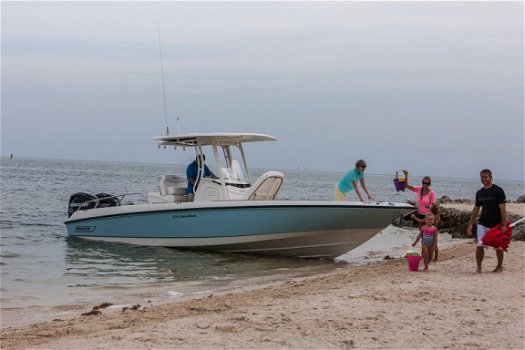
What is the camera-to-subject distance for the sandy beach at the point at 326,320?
543 cm

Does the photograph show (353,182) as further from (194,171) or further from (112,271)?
(112,271)

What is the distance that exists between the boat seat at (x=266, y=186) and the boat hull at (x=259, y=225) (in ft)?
1.76

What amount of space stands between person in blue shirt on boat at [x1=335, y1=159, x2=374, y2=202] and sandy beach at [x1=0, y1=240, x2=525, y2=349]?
3639 millimetres

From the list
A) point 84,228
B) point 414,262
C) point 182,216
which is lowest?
point 414,262

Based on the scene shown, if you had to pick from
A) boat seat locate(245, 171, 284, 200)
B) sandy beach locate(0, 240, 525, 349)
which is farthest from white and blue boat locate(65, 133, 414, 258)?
sandy beach locate(0, 240, 525, 349)

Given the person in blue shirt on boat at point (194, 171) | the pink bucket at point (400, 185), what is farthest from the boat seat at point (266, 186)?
the pink bucket at point (400, 185)

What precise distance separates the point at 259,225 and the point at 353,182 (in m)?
2.02

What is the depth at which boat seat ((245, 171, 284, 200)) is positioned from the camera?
13.1 m

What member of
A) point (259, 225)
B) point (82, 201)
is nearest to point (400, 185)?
point (259, 225)

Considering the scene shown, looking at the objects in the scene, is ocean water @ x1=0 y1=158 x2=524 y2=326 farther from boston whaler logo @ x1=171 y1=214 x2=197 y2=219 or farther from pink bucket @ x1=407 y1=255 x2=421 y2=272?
pink bucket @ x1=407 y1=255 x2=421 y2=272

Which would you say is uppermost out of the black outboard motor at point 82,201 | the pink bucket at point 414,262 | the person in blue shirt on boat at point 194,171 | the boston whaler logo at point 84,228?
the person in blue shirt on boat at point 194,171

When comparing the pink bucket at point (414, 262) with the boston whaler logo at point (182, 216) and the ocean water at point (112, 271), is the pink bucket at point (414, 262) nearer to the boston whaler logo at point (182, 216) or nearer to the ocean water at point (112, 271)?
the ocean water at point (112, 271)

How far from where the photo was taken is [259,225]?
42.0ft

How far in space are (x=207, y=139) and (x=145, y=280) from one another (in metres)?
3.83
